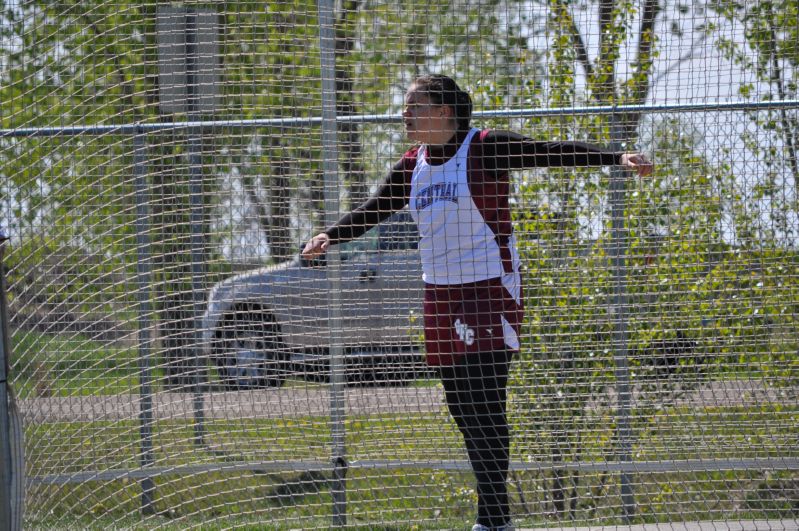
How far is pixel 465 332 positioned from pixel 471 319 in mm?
59

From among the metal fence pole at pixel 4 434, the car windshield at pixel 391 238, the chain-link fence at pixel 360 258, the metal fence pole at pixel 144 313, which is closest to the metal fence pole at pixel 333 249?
the chain-link fence at pixel 360 258

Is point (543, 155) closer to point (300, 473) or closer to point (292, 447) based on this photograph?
point (292, 447)

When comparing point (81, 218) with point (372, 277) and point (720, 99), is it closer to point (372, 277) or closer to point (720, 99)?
point (372, 277)

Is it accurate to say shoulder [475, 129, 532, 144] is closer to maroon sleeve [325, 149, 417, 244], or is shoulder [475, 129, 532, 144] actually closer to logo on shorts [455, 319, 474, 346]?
maroon sleeve [325, 149, 417, 244]

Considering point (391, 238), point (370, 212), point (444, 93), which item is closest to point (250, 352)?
point (391, 238)

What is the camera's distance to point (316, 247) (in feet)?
13.7

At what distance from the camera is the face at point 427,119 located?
13.2 ft

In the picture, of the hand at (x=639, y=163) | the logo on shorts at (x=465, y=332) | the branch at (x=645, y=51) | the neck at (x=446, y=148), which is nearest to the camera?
the hand at (x=639, y=163)

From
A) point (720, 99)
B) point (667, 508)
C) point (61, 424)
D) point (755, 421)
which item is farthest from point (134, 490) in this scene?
point (720, 99)

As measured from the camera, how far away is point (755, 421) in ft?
15.9

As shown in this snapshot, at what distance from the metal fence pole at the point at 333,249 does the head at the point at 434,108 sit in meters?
0.67

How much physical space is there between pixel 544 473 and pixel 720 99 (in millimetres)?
2170

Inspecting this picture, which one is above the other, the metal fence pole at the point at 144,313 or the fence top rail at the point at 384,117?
the fence top rail at the point at 384,117

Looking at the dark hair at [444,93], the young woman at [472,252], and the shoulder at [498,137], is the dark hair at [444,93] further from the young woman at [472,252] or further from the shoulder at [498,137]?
the shoulder at [498,137]
